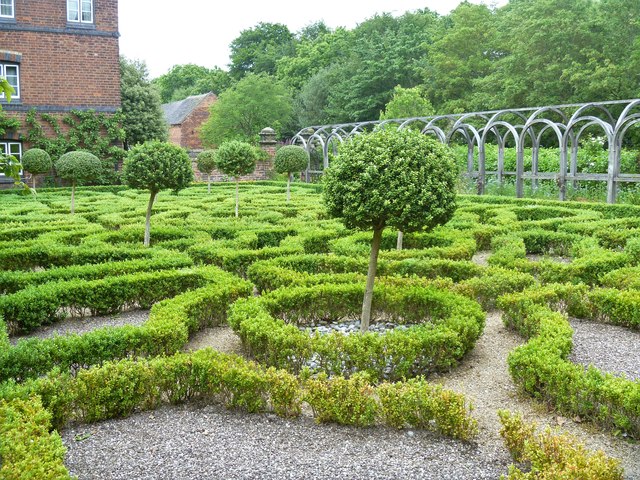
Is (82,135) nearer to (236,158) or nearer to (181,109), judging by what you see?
(236,158)

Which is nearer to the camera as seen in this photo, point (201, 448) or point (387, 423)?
point (201, 448)

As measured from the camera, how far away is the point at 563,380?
470 cm

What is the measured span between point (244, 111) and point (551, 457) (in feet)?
113

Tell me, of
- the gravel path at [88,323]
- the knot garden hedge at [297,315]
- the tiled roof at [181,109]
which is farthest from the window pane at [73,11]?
the tiled roof at [181,109]

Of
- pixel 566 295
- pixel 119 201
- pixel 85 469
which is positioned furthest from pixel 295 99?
pixel 85 469

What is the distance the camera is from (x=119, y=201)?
17.8m

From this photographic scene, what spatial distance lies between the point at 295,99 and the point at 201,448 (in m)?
43.1

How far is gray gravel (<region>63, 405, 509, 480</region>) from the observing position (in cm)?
394

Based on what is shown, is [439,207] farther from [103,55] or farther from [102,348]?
[103,55]

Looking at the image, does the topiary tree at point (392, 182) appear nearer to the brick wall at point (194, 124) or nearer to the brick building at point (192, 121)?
the brick building at point (192, 121)

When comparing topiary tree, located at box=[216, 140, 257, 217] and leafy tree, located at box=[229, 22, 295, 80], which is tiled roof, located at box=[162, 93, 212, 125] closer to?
leafy tree, located at box=[229, 22, 295, 80]

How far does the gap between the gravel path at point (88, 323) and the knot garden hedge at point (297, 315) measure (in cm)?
14

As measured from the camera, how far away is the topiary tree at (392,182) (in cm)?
596

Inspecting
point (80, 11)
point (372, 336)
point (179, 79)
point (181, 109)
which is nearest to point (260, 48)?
point (181, 109)
